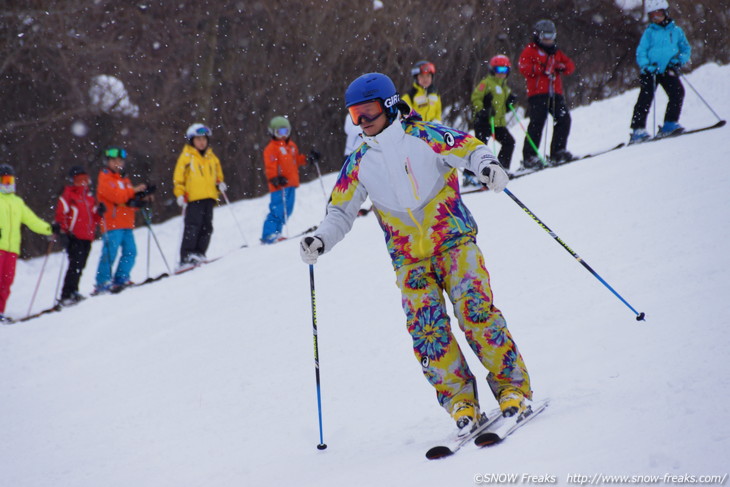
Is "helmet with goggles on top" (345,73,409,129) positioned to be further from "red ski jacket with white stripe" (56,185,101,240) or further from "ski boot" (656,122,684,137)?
"red ski jacket with white stripe" (56,185,101,240)

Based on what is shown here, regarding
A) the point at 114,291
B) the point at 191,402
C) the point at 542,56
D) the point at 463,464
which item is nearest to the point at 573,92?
the point at 542,56

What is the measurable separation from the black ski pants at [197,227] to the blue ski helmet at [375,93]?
6.18 metres

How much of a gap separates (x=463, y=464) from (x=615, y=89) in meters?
19.7

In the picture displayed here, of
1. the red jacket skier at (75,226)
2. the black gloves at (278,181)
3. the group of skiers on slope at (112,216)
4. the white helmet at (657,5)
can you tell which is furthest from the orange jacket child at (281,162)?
the white helmet at (657,5)

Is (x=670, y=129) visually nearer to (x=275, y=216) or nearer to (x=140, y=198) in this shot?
(x=275, y=216)

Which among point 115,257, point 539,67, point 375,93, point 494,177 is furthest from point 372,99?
point 115,257

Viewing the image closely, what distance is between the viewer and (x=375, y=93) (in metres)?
3.58

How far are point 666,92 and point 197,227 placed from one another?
594 centimetres

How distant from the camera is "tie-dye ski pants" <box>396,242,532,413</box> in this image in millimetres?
3477

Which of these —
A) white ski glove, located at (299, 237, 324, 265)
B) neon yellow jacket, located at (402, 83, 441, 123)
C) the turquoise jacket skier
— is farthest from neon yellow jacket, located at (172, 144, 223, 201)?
white ski glove, located at (299, 237, 324, 265)

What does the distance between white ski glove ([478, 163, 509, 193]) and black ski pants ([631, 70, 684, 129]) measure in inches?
247

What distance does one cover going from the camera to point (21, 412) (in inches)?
229

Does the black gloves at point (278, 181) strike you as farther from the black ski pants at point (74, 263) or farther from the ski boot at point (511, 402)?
the ski boot at point (511, 402)

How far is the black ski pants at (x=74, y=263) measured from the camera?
9.30 metres
